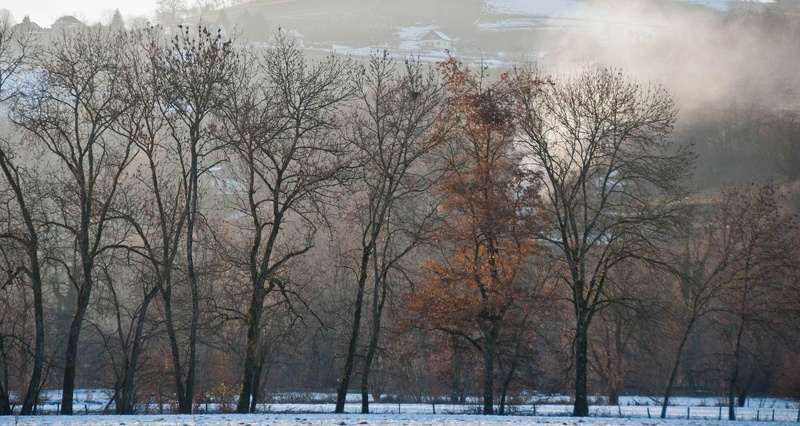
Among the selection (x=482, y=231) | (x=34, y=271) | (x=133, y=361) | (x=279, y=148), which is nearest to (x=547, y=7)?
(x=482, y=231)

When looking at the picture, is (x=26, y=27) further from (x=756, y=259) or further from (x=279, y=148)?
(x=756, y=259)

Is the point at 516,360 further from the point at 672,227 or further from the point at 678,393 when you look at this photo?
the point at 678,393

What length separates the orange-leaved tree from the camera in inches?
841

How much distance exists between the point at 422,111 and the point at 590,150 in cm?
562

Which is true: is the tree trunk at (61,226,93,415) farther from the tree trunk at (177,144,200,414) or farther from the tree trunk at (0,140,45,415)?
the tree trunk at (177,144,200,414)

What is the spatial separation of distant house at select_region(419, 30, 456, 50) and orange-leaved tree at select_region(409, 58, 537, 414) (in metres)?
126

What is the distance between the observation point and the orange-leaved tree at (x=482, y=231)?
70.1 ft

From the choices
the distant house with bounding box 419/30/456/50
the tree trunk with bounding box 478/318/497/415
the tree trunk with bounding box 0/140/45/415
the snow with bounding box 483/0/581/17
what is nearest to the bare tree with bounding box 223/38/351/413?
the tree trunk with bounding box 0/140/45/415

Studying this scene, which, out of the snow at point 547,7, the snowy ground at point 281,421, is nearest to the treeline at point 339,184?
the snowy ground at point 281,421

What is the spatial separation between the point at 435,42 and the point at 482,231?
13276 cm

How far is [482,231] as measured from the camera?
2167 cm

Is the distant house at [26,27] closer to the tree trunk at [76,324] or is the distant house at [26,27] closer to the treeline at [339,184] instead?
the treeline at [339,184]

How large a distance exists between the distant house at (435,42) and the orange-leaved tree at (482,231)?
126m

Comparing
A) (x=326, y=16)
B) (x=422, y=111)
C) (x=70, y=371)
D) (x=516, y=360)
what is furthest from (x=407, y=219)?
(x=326, y=16)
